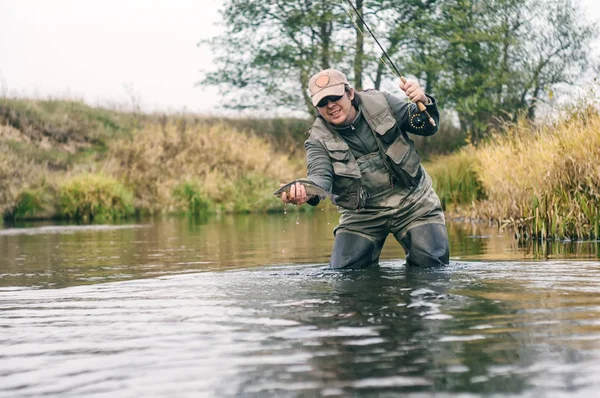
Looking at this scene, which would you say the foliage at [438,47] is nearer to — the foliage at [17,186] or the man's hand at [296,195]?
the foliage at [17,186]

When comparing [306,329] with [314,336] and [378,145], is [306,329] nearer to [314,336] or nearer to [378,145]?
[314,336]

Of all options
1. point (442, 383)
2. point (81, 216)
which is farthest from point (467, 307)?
point (81, 216)

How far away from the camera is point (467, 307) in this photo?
5418 millimetres

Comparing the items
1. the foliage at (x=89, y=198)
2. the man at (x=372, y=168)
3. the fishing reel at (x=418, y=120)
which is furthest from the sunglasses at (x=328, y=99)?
the foliage at (x=89, y=198)

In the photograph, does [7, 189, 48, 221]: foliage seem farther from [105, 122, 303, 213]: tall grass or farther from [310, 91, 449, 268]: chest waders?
[310, 91, 449, 268]: chest waders

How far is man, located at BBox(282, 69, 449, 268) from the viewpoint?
704 centimetres

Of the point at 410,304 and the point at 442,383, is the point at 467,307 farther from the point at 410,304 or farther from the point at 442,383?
the point at 442,383

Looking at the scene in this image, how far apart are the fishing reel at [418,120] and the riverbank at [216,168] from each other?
4.21 m

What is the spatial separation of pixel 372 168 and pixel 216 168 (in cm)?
2080

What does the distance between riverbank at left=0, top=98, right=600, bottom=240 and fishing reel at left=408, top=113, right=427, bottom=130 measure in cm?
421

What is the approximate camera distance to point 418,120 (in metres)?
7.09

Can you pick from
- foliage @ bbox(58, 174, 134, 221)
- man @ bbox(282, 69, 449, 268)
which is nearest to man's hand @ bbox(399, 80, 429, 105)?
man @ bbox(282, 69, 449, 268)

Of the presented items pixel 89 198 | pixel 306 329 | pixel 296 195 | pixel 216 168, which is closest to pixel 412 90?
pixel 296 195

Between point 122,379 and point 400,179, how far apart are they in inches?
156
